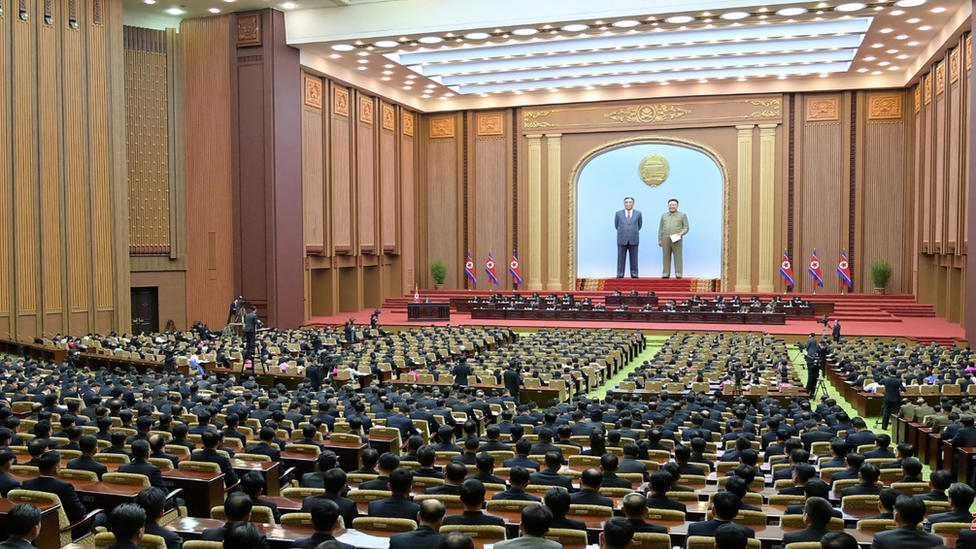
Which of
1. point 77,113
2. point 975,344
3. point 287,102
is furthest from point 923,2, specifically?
point 77,113

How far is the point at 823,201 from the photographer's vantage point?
30500 millimetres

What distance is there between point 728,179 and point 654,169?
3.17 metres

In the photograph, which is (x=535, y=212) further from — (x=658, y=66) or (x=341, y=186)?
(x=341, y=186)

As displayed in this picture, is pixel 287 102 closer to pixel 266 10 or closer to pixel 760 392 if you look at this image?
pixel 266 10

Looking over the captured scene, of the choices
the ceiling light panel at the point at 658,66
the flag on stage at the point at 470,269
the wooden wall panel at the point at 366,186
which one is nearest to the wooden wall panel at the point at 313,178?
the wooden wall panel at the point at 366,186

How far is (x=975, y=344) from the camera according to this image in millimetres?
20141

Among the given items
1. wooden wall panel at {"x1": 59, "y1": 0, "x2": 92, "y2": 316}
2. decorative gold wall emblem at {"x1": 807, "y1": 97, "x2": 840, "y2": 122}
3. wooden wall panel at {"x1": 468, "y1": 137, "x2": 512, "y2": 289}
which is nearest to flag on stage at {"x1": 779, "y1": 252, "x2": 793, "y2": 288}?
decorative gold wall emblem at {"x1": 807, "y1": 97, "x2": 840, "y2": 122}

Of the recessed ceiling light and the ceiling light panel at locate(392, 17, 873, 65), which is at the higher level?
the ceiling light panel at locate(392, 17, 873, 65)

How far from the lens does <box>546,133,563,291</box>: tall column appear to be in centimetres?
3338

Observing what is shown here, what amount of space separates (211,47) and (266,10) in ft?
6.88

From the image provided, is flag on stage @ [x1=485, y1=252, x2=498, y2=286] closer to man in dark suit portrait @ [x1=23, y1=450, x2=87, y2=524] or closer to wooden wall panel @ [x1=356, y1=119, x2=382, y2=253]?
wooden wall panel @ [x1=356, y1=119, x2=382, y2=253]

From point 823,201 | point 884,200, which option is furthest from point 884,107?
point 823,201

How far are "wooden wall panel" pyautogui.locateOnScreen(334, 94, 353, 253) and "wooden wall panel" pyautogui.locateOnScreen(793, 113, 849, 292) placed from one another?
16.6 m

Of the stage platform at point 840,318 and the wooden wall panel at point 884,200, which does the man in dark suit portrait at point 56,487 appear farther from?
the wooden wall panel at point 884,200
